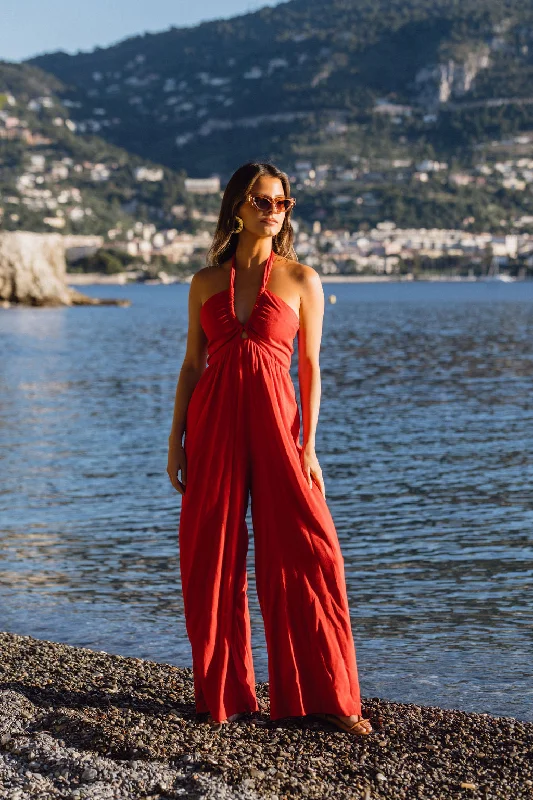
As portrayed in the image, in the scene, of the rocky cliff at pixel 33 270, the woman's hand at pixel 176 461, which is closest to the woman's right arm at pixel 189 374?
the woman's hand at pixel 176 461

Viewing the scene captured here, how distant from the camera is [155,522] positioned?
9.54 m

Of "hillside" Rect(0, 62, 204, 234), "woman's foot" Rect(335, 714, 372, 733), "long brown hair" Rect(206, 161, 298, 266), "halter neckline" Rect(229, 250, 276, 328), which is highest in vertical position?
"hillside" Rect(0, 62, 204, 234)

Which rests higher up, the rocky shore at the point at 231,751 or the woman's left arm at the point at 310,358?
the woman's left arm at the point at 310,358

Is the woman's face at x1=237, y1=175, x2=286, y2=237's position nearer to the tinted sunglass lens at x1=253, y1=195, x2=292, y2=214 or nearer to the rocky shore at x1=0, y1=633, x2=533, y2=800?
the tinted sunglass lens at x1=253, y1=195, x2=292, y2=214

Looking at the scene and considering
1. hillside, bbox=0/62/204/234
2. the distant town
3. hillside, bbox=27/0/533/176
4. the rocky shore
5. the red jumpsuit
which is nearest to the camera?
the rocky shore

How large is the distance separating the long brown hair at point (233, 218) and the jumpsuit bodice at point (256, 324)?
0.14 metres

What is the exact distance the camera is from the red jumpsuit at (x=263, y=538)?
13.5ft

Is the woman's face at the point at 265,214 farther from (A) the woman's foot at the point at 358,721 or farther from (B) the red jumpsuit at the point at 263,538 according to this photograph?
(A) the woman's foot at the point at 358,721

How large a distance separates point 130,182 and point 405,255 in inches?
1442

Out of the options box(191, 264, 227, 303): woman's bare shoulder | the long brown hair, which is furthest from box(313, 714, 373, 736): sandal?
the long brown hair

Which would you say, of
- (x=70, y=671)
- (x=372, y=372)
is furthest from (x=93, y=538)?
(x=372, y=372)

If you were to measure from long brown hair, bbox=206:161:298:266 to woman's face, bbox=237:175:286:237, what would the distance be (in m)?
0.02

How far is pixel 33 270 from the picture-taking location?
7019 centimetres

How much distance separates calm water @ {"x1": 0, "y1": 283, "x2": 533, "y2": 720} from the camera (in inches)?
237
